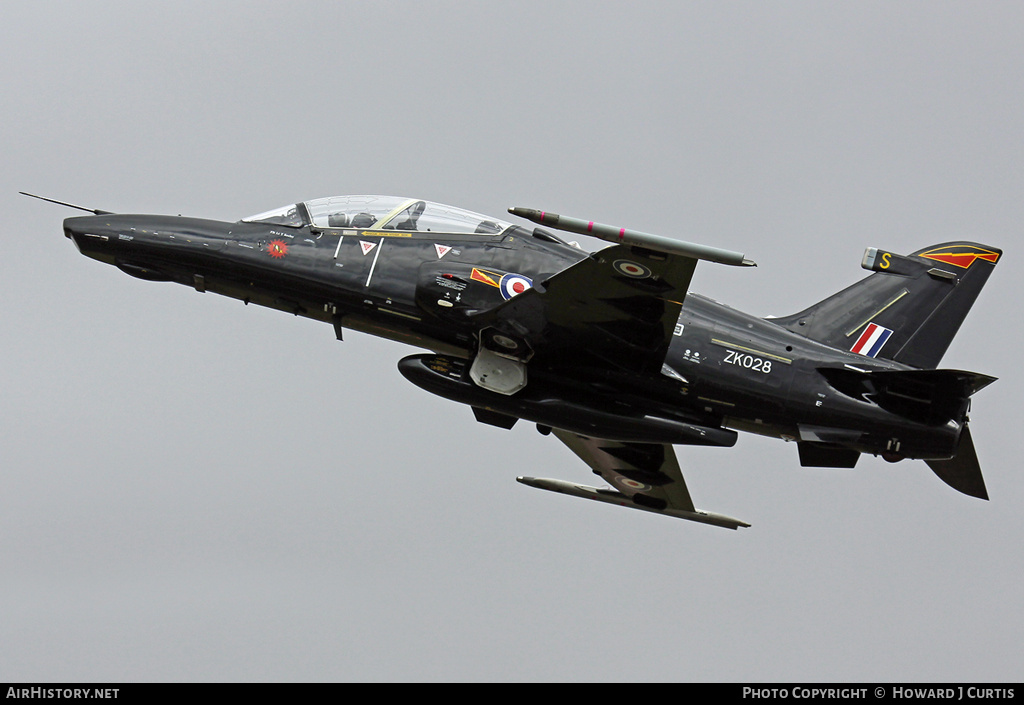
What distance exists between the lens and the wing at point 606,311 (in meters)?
19.2

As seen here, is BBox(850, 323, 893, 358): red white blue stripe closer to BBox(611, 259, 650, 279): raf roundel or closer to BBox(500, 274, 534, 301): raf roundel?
BBox(611, 259, 650, 279): raf roundel

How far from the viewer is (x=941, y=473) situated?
2175cm

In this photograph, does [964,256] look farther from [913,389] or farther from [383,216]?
[383,216]

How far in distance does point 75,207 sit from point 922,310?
51.2 feet

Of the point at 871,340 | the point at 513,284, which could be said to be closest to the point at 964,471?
the point at 871,340

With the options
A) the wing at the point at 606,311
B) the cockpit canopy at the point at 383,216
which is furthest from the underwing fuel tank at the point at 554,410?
the cockpit canopy at the point at 383,216

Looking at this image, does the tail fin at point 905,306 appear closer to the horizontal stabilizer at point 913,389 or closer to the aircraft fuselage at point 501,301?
the aircraft fuselage at point 501,301

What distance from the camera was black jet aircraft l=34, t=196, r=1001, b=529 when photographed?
66.4 feet

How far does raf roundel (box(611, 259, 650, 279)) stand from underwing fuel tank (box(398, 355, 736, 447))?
2671 millimetres

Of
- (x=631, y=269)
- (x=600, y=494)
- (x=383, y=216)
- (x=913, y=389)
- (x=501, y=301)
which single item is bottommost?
(x=600, y=494)

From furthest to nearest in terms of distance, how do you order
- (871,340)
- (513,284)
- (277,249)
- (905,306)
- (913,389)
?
(905,306) < (871,340) < (277,249) < (513,284) < (913,389)

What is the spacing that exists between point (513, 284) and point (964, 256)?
8789 millimetres

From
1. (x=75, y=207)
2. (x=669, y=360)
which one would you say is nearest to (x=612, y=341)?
(x=669, y=360)

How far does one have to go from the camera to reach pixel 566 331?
67.1ft
